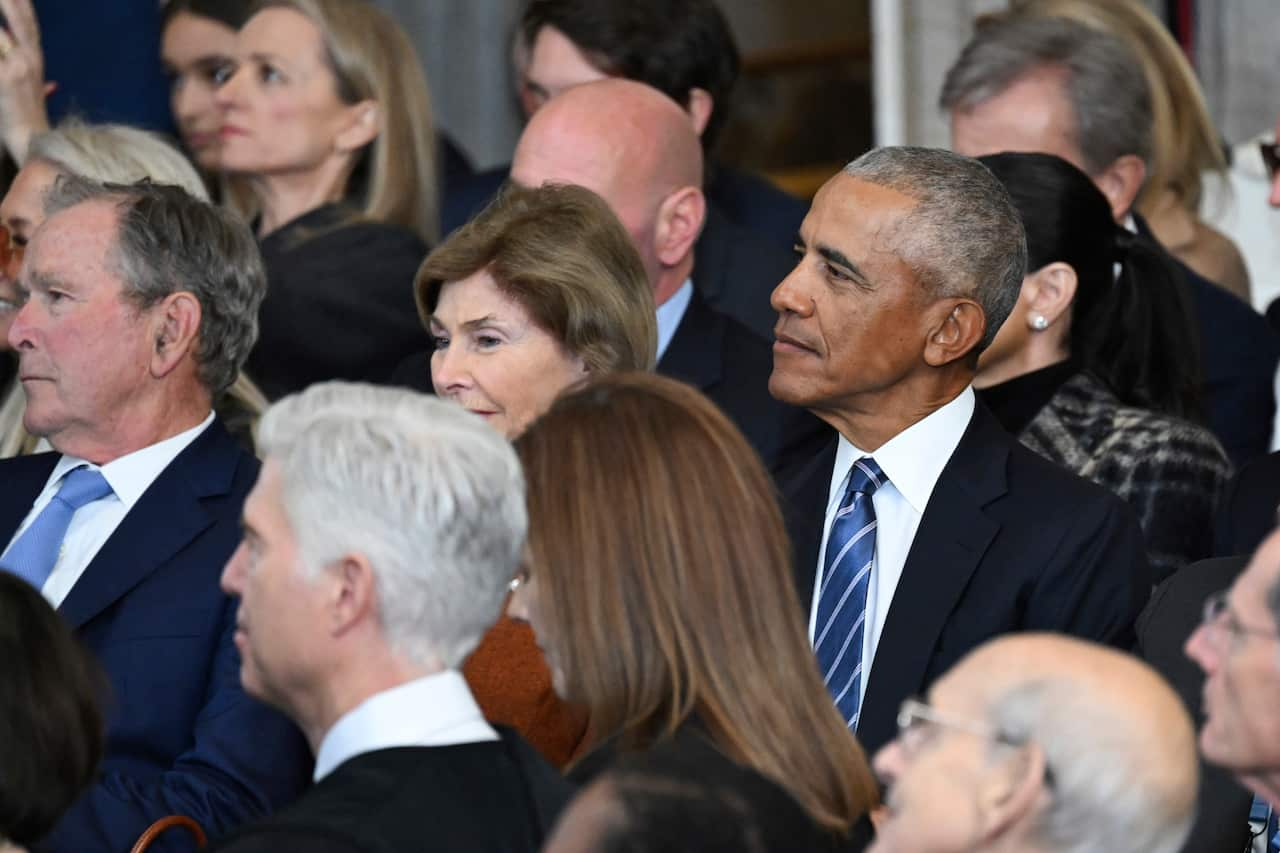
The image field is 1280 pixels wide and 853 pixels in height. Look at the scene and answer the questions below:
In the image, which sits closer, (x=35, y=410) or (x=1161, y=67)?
(x=35, y=410)

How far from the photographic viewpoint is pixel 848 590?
3.44 meters

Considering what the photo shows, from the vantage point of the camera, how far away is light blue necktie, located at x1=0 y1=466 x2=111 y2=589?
11.7 ft

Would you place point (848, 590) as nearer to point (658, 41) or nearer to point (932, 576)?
point (932, 576)

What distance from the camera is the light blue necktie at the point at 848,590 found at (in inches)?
132

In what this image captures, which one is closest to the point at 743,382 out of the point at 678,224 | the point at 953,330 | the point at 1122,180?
the point at 678,224

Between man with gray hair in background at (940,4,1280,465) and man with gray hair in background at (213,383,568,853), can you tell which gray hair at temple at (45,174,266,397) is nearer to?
man with gray hair in background at (213,383,568,853)

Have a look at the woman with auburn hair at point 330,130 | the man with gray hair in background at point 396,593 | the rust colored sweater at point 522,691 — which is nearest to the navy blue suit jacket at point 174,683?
the rust colored sweater at point 522,691

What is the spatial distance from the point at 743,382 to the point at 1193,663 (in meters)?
1.34

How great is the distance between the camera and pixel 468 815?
2311mm

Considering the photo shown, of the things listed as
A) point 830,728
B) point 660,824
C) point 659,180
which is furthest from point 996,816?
point 659,180

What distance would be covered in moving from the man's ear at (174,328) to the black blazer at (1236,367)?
7.25 feet

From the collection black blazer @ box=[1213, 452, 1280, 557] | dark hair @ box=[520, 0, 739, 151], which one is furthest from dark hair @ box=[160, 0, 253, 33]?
black blazer @ box=[1213, 452, 1280, 557]

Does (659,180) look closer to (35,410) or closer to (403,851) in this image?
(35,410)

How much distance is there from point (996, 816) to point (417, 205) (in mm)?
3330
